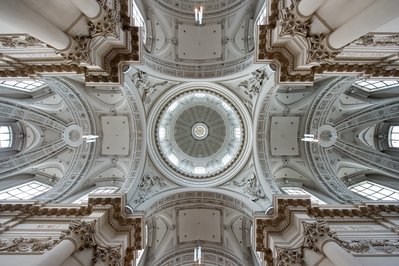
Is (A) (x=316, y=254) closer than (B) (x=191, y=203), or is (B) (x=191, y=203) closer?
(A) (x=316, y=254)

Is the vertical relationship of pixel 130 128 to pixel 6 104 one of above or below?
below

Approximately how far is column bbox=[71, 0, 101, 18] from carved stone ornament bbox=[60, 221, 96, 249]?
975cm

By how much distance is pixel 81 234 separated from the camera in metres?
12.7

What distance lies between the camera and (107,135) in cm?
2253

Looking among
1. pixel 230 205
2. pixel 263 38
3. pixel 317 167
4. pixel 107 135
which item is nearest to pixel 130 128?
pixel 107 135

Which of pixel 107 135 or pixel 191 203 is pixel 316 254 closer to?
pixel 191 203

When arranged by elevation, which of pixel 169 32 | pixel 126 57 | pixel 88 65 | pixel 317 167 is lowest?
pixel 317 167

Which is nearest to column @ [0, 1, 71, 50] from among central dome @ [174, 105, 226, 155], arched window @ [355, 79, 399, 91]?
central dome @ [174, 105, 226, 155]

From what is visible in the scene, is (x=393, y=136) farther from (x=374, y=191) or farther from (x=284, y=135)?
(x=284, y=135)

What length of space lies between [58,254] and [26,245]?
2.50 metres

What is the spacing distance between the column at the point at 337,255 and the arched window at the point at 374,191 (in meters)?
10.7

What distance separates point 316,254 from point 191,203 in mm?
11714

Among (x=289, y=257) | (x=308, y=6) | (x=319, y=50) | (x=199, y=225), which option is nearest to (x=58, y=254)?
(x=289, y=257)

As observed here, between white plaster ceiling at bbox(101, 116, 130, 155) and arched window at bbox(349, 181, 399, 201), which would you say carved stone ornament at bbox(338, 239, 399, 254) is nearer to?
arched window at bbox(349, 181, 399, 201)
